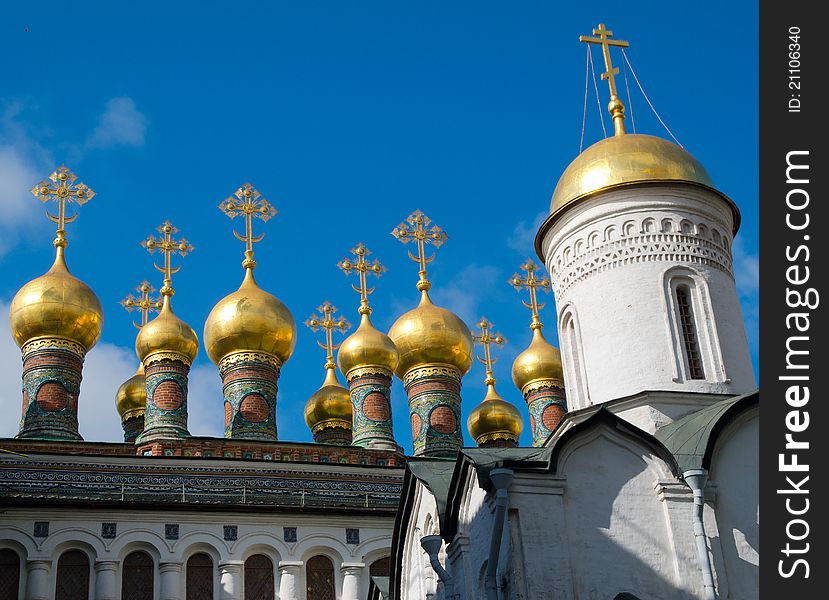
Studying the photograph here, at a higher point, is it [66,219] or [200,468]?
[66,219]

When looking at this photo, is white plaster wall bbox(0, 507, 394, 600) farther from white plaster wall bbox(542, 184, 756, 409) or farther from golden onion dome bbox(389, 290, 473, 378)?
golden onion dome bbox(389, 290, 473, 378)

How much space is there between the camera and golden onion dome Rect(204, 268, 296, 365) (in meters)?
22.3

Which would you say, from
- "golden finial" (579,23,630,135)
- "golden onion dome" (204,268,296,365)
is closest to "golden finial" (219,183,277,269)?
"golden onion dome" (204,268,296,365)

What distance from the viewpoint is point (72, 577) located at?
16719 millimetres

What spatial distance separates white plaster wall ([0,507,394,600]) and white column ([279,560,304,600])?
0.07 metres

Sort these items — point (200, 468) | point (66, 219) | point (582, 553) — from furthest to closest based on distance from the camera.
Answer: point (66, 219) < point (200, 468) < point (582, 553)

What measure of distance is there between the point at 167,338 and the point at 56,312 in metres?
2.07

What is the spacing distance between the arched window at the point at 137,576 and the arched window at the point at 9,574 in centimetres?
140

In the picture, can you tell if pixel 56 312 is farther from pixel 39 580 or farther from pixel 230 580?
pixel 230 580
